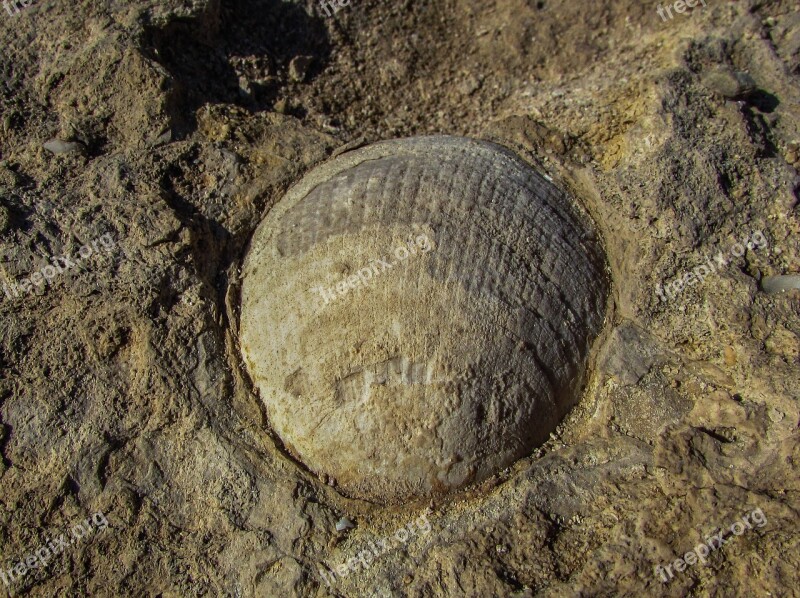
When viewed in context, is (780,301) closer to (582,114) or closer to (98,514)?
(582,114)

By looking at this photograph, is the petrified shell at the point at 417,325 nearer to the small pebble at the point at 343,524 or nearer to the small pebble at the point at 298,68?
the small pebble at the point at 343,524

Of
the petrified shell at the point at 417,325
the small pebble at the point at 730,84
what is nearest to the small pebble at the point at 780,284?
the petrified shell at the point at 417,325

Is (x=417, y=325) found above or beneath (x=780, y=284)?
above

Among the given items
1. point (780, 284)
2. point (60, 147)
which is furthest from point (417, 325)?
point (60, 147)

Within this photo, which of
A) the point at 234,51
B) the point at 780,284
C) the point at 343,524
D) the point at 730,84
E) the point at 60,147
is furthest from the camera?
the point at 234,51

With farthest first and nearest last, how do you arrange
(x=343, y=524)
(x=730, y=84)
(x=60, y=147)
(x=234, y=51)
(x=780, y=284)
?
1. (x=234, y=51)
2. (x=730, y=84)
3. (x=60, y=147)
4. (x=780, y=284)
5. (x=343, y=524)

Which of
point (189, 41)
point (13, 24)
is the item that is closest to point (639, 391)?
point (189, 41)

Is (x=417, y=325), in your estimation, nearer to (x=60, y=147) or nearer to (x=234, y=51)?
(x=60, y=147)

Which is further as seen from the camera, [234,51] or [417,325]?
[234,51]
